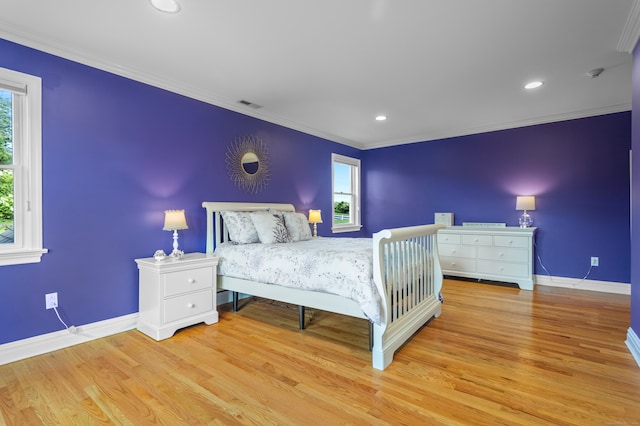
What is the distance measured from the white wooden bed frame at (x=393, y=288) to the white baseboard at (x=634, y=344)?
138 centimetres

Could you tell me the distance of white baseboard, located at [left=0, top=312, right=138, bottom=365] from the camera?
2.27 m

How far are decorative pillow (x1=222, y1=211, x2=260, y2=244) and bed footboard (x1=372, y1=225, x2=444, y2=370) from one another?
Answer: 5.34 feet

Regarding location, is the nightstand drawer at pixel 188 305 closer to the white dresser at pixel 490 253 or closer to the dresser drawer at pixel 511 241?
the white dresser at pixel 490 253

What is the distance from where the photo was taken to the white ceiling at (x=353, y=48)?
2047 millimetres

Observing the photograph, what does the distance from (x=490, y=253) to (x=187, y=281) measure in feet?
13.0

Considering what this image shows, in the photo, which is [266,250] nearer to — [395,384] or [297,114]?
[395,384]

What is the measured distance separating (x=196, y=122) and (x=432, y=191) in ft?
12.9

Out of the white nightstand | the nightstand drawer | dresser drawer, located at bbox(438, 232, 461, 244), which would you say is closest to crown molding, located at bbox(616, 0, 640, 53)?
dresser drawer, located at bbox(438, 232, 461, 244)

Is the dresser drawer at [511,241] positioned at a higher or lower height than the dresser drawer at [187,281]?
higher

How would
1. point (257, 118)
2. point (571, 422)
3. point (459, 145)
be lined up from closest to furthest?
point (571, 422) < point (257, 118) < point (459, 145)

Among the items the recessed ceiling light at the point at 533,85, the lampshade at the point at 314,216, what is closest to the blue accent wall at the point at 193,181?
the lampshade at the point at 314,216

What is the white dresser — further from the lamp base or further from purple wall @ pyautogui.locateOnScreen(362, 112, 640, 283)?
purple wall @ pyautogui.locateOnScreen(362, 112, 640, 283)

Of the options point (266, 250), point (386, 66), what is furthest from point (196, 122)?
point (386, 66)

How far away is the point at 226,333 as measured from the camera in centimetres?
280
